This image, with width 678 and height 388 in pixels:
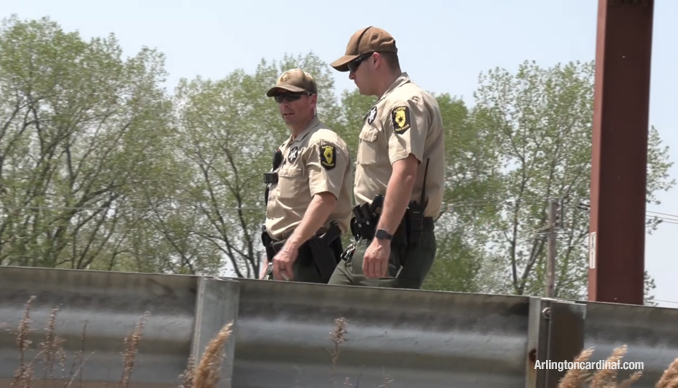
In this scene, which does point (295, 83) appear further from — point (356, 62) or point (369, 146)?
point (369, 146)

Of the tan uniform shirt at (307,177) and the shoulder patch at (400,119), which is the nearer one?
the shoulder patch at (400,119)

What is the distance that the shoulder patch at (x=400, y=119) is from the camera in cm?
463

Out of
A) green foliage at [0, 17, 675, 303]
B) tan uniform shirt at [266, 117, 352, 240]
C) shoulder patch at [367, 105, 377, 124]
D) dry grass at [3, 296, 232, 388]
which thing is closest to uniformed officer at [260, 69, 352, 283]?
tan uniform shirt at [266, 117, 352, 240]

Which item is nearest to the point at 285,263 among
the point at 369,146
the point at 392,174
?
the point at 369,146

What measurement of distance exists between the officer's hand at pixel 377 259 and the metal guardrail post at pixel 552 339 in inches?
46.7

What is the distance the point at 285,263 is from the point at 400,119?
34.3 inches

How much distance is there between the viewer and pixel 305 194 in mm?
5504

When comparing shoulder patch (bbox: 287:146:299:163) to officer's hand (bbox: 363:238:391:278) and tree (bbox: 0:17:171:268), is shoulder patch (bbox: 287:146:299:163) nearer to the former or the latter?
officer's hand (bbox: 363:238:391:278)

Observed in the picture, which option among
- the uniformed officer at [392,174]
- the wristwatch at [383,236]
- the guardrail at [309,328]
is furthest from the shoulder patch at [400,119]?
the guardrail at [309,328]

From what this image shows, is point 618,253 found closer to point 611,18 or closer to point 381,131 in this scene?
point 611,18

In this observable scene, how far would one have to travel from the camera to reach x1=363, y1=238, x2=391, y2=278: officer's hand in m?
4.50

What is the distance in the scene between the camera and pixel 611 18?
5.98 m

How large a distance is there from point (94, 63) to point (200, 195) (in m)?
7.44

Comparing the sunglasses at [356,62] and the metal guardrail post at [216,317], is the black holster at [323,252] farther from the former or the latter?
the metal guardrail post at [216,317]
